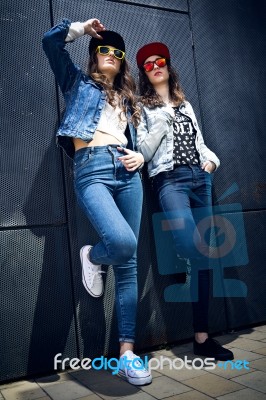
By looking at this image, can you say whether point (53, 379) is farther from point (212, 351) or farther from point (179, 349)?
point (212, 351)

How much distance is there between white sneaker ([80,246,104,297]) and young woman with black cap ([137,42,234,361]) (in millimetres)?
604

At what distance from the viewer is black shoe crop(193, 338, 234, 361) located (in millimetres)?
2271

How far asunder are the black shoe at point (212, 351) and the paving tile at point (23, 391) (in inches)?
42.1

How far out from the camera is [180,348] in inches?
105

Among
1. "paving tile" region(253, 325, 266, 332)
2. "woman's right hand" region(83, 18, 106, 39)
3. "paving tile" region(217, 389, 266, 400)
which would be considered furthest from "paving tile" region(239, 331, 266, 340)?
"woman's right hand" region(83, 18, 106, 39)

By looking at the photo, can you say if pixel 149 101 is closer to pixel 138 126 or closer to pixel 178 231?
pixel 138 126

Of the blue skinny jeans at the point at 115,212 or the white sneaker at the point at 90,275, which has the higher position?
the blue skinny jeans at the point at 115,212

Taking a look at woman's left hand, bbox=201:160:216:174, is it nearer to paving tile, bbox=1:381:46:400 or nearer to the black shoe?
the black shoe

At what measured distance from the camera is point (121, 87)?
2572 millimetres

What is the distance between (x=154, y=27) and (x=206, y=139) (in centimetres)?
112

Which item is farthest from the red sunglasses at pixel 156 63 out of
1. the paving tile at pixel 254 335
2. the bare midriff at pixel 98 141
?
the paving tile at pixel 254 335

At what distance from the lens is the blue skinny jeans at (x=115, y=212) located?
6.59 ft

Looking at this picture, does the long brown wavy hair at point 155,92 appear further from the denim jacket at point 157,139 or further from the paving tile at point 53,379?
the paving tile at point 53,379

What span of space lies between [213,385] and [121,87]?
2.06m
